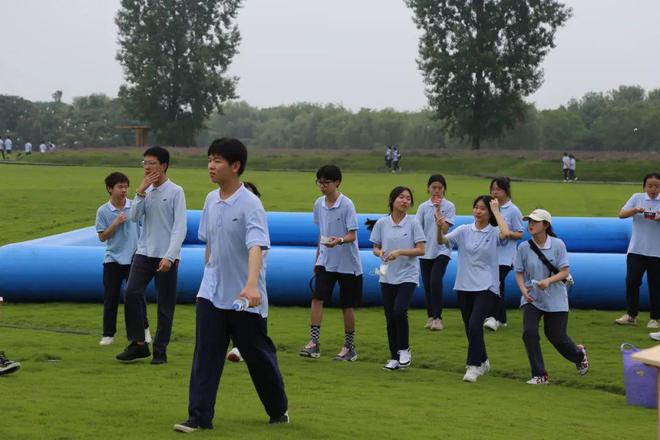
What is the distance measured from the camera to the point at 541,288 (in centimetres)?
886

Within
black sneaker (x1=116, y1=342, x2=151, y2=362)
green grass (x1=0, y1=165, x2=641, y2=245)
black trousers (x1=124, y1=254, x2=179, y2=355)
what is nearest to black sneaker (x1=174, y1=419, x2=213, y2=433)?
black trousers (x1=124, y1=254, x2=179, y2=355)

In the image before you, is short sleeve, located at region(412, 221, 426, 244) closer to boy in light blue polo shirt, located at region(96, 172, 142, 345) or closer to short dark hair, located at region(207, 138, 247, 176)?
boy in light blue polo shirt, located at region(96, 172, 142, 345)

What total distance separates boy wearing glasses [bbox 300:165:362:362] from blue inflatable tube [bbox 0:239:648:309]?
11.0 feet

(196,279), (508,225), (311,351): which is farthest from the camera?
(196,279)

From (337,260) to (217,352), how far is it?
3.66 meters

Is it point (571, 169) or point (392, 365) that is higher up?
point (571, 169)

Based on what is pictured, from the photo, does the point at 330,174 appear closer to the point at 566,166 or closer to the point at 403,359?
the point at 403,359

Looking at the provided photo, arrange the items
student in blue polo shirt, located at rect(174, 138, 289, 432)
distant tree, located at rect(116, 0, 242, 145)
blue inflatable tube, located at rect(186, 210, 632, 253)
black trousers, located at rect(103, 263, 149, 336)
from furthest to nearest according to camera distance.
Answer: distant tree, located at rect(116, 0, 242, 145) < blue inflatable tube, located at rect(186, 210, 632, 253) < black trousers, located at rect(103, 263, 149, 336) < student in blue polo shirt, located at rect(174, 138, 289, 432)

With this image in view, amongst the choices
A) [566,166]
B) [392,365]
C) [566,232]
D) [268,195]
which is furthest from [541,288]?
[566,166]

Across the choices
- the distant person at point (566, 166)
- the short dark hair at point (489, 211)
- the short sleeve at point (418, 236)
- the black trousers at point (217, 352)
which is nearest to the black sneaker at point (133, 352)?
the short sleeve at point (418, 236)

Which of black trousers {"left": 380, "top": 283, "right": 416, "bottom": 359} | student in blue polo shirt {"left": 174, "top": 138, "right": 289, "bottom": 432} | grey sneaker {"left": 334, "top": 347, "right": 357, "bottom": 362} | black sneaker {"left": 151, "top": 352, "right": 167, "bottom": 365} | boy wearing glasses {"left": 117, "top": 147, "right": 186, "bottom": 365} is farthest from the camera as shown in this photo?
grey sneaker {"left": 334, "top": 347, "right": 357, "bottom": 362}

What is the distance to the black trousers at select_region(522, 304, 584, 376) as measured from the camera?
29.3 feet

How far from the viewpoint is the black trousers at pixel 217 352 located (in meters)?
6.37

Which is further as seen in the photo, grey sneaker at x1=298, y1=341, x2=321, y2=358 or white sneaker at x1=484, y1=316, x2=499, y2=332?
white sneaker at x1=484, y1=316, x2=499, y2=332
